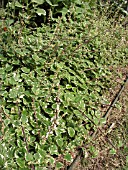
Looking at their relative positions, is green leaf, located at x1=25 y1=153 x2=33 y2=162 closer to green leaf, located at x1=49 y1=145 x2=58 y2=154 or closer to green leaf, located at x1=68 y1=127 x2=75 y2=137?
green leaf, located at x1=49 y1=145 x2=58 y2=154

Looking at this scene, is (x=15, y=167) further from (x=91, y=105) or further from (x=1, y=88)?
(x=91, y=105)

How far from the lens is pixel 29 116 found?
2430mm

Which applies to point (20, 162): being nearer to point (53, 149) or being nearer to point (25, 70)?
point (53, 149)

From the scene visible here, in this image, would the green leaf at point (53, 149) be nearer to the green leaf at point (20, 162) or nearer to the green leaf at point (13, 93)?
the green leaf at point (20, 162)

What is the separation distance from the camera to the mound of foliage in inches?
88.0

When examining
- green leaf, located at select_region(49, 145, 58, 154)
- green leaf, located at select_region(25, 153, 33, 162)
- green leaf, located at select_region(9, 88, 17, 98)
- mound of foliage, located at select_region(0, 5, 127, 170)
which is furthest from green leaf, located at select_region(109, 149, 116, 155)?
green leaf, located at select_region(9, 88, 17, 98)

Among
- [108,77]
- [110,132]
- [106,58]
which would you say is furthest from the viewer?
[106,58]

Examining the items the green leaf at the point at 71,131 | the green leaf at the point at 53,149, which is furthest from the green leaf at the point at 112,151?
the green leaf at the point at 53,149

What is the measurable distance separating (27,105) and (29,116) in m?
0.11

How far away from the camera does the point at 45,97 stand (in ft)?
8.43

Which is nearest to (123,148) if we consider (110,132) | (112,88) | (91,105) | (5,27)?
(110,132)

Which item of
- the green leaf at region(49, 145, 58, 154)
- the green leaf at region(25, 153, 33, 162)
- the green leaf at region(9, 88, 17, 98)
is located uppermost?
the green leaf at region(9, 88, 17, 98)

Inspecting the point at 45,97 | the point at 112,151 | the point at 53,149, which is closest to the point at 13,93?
the point at 45,97

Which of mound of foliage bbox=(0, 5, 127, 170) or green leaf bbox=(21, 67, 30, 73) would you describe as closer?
mound of foliage bbox=(0, 5, 127, 170)
